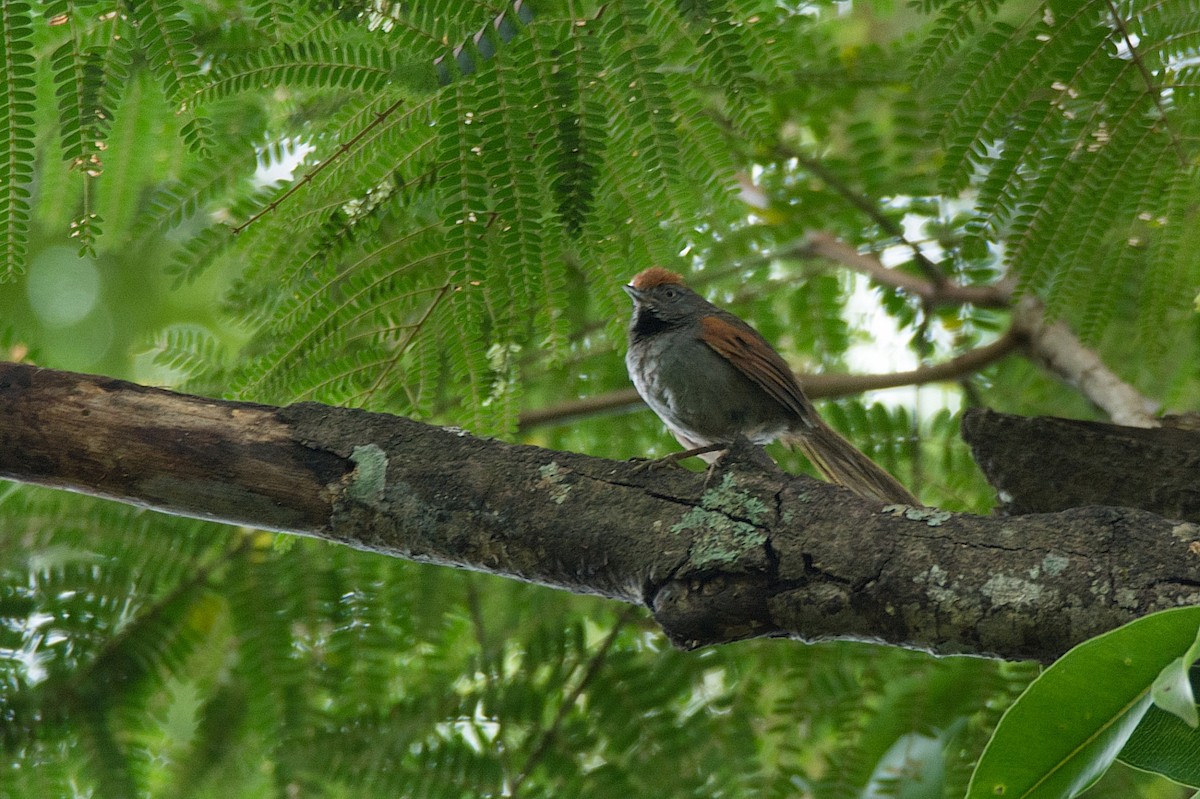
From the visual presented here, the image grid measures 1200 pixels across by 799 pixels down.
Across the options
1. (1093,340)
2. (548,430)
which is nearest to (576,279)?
(548,430)

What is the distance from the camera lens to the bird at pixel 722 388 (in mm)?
4070

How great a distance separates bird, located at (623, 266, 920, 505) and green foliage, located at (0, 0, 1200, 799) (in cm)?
44

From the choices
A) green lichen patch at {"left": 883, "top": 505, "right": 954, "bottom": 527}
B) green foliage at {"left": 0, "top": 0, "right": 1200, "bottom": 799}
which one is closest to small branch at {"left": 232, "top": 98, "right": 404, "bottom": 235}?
green foliage at {"left": 0, "top": 0, "right": 1200, "bottom": 799}

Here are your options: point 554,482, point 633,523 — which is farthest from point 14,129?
point 633,523

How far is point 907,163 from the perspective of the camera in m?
5.46

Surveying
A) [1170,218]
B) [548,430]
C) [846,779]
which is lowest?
[846,779]

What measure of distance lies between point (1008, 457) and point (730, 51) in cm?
138

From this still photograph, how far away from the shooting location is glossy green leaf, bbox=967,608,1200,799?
1813mm

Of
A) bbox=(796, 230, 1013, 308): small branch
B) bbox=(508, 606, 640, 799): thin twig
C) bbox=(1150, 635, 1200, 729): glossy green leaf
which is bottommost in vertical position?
bbox=(1150, 635, 1200, 729): glossy green leaf

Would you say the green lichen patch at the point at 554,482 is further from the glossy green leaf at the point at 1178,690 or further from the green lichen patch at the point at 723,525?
the glossy green leaf at the point at 1178,690

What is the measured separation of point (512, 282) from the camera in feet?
10.1

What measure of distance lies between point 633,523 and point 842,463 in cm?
172

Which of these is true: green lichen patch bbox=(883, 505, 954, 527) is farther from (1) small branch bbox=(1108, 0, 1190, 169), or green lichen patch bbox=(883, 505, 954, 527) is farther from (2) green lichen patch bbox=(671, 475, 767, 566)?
(1) small branch bbox=(1108, 0, 1190, 169)

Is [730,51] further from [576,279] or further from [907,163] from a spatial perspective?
[907,163]
